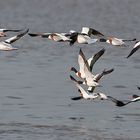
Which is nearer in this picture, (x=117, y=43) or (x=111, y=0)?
(x=117, y=43)

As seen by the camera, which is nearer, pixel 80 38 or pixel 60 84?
pixel 80 38

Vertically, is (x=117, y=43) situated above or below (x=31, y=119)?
above

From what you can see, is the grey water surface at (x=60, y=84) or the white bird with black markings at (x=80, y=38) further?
the white bird with black markings at (x=80, y=38)

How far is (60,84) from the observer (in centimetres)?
2097

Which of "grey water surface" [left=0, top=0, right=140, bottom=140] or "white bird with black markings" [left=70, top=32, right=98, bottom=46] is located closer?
"grey water surface" [left=0, top=0, right=140, bottom=140]

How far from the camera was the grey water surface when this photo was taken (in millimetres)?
16734

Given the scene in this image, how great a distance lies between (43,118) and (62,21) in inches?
560

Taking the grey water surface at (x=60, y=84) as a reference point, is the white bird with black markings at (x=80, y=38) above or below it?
above

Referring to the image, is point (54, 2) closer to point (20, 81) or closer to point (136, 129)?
point (20, 81)

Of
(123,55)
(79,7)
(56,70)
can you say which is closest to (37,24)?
(79,7)

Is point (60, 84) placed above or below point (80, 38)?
below

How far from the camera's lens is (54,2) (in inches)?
1410

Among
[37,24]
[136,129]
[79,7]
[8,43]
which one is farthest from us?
[79,7]

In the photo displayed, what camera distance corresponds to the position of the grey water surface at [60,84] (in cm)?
1673
